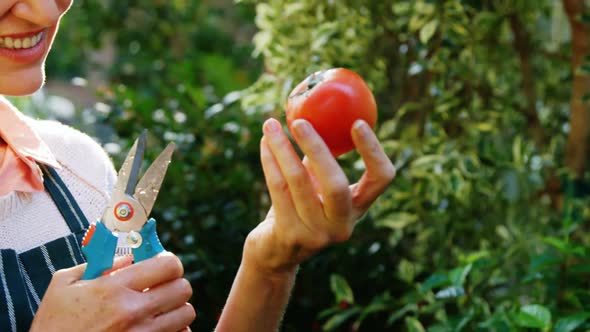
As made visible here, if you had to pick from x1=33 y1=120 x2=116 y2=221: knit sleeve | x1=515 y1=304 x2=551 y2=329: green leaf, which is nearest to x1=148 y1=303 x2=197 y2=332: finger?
x1=33 y1=120 x2=116 y2=221: knit sleeve

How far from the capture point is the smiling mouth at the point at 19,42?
1.21m

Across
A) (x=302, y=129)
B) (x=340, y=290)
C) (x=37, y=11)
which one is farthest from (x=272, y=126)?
(x=340, y=290)

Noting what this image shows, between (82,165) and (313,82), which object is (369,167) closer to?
(313,82)

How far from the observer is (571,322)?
5.59 feet

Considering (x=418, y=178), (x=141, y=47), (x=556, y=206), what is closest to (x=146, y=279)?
(x=418, y=178)

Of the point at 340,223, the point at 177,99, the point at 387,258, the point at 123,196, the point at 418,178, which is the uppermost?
the point at 123,196

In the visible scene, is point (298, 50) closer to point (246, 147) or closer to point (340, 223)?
point (246, 147)

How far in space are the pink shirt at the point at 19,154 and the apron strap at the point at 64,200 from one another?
0.06 feet

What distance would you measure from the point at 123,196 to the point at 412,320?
1209 millimetres

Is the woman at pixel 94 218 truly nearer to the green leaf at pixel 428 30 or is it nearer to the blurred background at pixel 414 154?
the blurred background at pixel 414 154

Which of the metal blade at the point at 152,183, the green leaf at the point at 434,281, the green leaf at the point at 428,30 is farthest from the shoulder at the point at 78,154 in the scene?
the green leaf at the point at 428,30

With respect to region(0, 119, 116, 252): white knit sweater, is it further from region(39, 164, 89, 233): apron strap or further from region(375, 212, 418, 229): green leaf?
region(375, 212, 418, 229): green leaf

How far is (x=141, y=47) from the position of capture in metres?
5.97

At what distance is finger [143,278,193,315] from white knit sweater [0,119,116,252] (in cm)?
31
